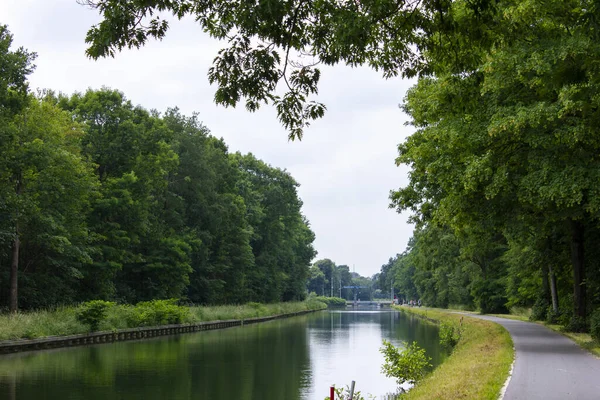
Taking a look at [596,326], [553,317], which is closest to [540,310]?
[553,317]

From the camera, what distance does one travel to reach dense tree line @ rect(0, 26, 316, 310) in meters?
37.0

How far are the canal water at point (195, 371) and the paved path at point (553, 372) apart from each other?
4.17m

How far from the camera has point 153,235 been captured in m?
54.1

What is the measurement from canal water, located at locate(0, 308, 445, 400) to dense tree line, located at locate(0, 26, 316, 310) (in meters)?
8.96

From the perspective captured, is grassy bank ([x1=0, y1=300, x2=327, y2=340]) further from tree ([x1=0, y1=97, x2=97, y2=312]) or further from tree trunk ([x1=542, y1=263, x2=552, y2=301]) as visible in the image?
tree trunk ([x1=542, y1=263, x2=552, y2=301])

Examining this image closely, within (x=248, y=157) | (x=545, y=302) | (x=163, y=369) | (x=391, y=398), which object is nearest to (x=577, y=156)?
(x=391, y=398)

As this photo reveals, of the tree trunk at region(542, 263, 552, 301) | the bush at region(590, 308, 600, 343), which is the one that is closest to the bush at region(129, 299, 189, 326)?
the tree trunk at region(542, 263, 552, 301)

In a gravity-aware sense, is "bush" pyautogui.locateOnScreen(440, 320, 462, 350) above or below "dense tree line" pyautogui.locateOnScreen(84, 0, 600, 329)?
below

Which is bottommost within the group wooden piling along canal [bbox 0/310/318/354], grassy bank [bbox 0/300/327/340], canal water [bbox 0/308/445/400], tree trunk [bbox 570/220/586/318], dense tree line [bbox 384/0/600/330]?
canal water [bbox 0/308/445/400]

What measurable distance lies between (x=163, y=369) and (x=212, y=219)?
134ft

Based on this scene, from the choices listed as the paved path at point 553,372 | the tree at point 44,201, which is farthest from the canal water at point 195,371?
the tree at point 44,201

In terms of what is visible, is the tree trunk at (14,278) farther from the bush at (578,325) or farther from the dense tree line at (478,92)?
the bush at (578,325)

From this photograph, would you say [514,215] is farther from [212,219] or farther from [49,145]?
[212,219]

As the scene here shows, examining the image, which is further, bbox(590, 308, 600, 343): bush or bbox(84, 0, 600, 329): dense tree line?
bbox(590, 308, 600, 343): bush
